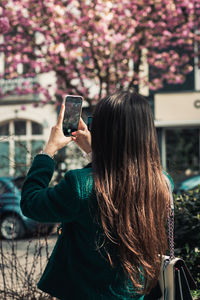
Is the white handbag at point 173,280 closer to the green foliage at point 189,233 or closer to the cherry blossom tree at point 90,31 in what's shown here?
the green foliage at point 189,233

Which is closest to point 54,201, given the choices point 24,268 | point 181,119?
point 24,268

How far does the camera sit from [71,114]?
195cm

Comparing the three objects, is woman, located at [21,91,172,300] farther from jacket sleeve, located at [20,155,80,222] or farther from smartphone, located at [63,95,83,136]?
smartphone, located at [63,95,83,136]

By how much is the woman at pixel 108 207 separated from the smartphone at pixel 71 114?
0.73 ft

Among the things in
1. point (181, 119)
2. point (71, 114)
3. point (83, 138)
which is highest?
point (181, 119)

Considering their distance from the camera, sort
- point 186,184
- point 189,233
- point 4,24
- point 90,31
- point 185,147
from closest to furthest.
Answer: point 189,233 < point 4,24 < point 186,184 < point 90,31 < point 185,147

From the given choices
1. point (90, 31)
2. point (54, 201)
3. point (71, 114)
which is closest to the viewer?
point (54, 201)

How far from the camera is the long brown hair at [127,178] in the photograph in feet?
5.47

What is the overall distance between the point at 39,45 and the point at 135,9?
83.5 inches

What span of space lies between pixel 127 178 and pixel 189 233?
5.91 feet

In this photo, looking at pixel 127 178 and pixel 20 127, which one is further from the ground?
pixel 20 127

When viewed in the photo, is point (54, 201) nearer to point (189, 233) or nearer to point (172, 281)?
point (172, 281)

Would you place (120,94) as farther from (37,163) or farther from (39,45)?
(39,45)

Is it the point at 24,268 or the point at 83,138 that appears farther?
the point at 24,268
